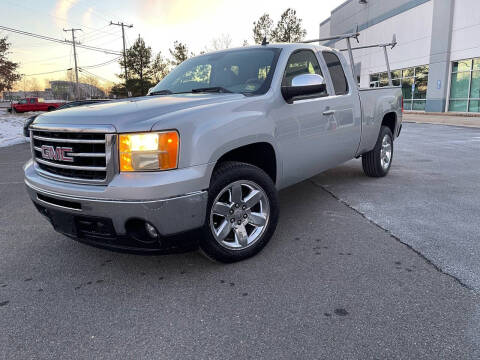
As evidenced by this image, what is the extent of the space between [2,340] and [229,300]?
1.38 metres

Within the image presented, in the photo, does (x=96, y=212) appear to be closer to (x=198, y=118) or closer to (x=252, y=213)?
(x=198, y=118)

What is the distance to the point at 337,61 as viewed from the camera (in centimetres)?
475

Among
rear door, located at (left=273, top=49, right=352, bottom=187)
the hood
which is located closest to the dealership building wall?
rear door, located at (left=273, top=49, right=352, bottom=187)

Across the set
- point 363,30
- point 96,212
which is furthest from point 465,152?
point 363,30

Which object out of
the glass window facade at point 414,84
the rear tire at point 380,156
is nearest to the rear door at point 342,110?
the rear tire at point 380,156

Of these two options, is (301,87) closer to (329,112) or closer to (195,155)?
(329,112)

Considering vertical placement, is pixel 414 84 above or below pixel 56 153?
above

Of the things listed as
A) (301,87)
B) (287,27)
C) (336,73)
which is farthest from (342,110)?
(287,27)

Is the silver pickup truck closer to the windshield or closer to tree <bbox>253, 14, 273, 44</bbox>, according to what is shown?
the windshield

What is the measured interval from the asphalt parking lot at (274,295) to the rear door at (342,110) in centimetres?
84

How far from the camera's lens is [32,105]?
39.6m

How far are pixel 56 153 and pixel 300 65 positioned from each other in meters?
2.55

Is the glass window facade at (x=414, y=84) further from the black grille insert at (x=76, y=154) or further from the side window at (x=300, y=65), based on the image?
the black grille insert at (x=76, y=154)

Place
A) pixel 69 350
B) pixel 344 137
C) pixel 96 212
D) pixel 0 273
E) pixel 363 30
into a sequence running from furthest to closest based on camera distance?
pixel 363 30 < pixel 344 137 < pixel 0 273 < pixel 96 212 < pixel 69 350
